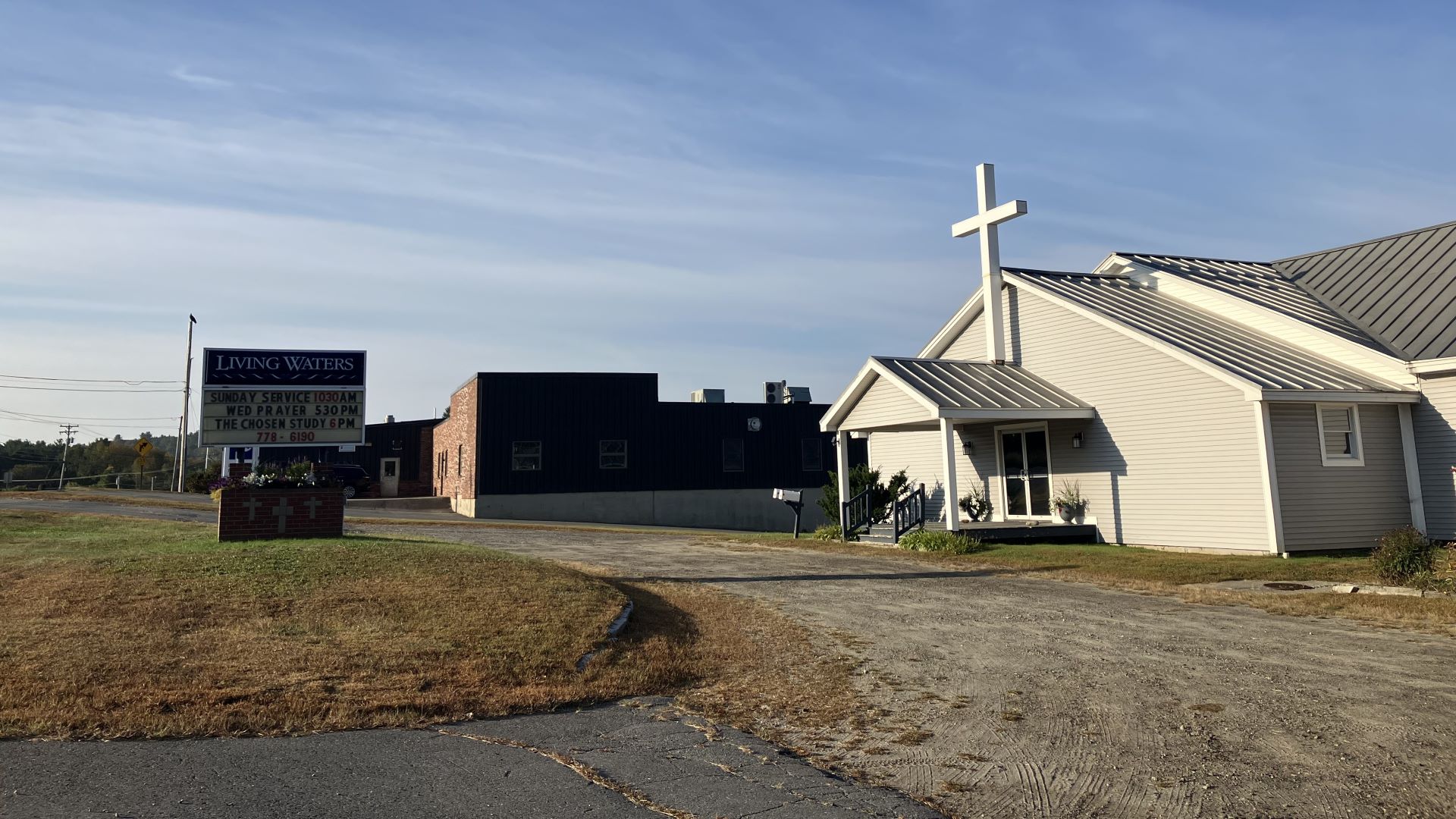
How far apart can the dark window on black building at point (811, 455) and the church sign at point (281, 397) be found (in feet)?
80.8

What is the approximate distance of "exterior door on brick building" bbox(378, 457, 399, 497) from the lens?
49281 mm

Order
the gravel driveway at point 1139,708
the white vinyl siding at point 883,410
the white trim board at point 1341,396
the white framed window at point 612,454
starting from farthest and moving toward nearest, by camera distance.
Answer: the white framed window at point 612,454, the white vinyl siding at point 883,410, the white trim board at point 1341,396, the gravel driveway at point 1139,708

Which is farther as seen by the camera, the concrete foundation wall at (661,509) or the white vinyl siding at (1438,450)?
the concrete foundation wall at (661,509)

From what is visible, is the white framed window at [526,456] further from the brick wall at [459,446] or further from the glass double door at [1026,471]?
the glass double door at [1026,471]

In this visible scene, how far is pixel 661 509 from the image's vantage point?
4022 centimetres

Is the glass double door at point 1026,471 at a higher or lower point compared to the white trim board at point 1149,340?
lower

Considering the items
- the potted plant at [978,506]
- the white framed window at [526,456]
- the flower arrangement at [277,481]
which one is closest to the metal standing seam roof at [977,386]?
the potted plant at [978,506]

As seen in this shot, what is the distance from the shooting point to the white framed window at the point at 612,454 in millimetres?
39438

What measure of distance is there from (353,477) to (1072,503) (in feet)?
114

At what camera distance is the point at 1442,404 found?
18.2 metres

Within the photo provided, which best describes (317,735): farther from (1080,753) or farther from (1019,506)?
(1019,506)

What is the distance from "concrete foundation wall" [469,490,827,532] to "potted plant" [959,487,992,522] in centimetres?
1699

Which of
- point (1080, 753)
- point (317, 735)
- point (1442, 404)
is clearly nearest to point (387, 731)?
point (317, 735)

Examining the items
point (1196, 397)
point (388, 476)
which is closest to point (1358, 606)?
point (1196, 397)
